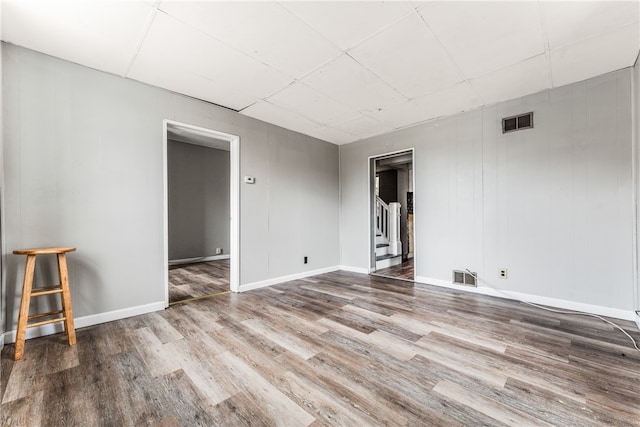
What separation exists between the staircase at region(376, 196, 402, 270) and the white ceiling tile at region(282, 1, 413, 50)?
12.9ft

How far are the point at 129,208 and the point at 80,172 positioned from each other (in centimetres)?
50

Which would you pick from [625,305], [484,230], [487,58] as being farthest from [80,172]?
[625,305]

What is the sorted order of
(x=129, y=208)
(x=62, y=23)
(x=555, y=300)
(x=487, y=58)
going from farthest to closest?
(x=555, y=300) < (x=129, y=208) < (x=487, y=58) < (x=62, y=23)

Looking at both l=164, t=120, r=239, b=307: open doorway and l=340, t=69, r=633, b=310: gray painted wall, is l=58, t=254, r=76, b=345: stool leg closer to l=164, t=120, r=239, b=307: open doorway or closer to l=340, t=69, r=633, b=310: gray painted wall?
l=164, t=120, r=239, b=307: open doorway

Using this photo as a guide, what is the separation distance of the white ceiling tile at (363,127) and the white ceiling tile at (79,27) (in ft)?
8.93

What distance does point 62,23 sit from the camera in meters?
1.94

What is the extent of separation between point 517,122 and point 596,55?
0.89 metres

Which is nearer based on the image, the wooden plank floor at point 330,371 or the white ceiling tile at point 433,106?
the wooden plank floor at point 330,371

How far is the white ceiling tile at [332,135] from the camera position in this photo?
434cm

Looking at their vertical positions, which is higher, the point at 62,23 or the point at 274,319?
the point at 62,23

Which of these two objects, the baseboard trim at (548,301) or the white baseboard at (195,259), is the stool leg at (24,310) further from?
the baseboard trim at (548,301)

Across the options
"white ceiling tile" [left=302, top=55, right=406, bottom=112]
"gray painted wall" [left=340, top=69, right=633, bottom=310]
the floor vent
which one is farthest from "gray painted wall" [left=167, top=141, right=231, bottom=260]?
the floor vent

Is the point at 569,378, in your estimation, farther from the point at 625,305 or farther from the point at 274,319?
the point at 274,319

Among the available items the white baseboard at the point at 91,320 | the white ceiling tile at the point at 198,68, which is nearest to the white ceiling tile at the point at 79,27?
the white ceiling tile at the point at 198,68
